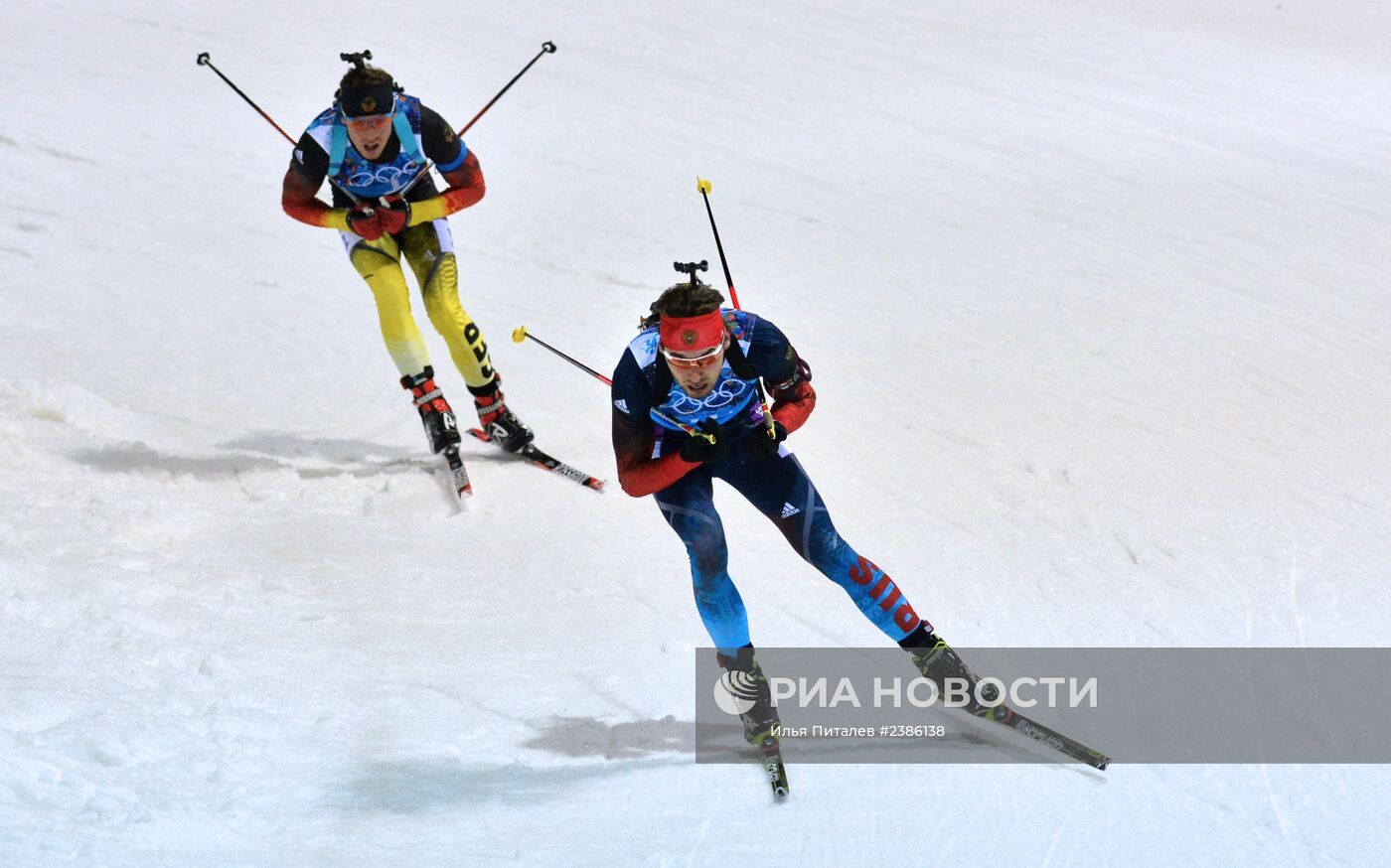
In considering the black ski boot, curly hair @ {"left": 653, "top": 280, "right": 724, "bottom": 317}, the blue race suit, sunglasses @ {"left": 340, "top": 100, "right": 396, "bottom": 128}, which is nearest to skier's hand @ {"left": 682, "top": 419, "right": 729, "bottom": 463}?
the blue race suit

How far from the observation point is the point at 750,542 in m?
7.53

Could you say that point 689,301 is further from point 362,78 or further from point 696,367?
point 362,78

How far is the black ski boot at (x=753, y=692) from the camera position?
5.27 metres

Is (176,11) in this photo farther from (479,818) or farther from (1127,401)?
(479,818)


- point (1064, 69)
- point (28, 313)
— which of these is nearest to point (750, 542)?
point (28, 313)

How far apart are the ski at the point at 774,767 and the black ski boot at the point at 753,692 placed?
0.01 meters

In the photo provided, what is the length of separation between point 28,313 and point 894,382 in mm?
6611

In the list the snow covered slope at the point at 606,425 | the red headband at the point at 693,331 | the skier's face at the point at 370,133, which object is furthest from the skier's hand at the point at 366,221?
the red headband at the point at 693,331

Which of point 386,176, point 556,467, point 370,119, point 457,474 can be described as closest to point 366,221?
point 386,176

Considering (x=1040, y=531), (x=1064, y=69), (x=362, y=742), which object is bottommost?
(x=362, y=742)

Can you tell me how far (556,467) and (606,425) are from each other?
103cm

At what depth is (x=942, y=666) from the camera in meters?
5.24

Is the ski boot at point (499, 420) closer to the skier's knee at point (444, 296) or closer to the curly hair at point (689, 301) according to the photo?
the skier's knee at point (444, 296)

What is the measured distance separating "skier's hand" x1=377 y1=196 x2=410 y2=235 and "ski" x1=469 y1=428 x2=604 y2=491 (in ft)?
5.06
